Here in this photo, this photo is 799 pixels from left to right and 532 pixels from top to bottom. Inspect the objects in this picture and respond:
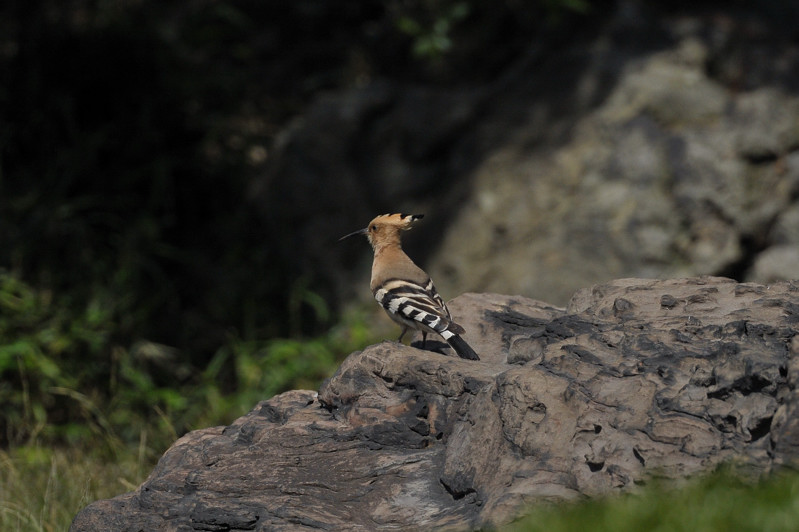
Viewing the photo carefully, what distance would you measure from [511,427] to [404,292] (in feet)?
5.88

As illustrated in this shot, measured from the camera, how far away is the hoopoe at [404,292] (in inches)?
170

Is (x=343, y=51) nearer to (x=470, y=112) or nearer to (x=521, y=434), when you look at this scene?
(x=470, y=112)

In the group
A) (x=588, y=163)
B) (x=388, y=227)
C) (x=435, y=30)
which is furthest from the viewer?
(x=435, y=30)

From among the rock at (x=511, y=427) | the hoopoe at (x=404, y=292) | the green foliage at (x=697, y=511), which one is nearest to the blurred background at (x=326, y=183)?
the hoopoe at (x=404, y=292)

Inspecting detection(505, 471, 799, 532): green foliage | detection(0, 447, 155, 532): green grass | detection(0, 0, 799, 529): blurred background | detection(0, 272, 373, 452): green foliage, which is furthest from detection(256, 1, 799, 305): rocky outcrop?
detection(505, 471, 799, 532): green foliage

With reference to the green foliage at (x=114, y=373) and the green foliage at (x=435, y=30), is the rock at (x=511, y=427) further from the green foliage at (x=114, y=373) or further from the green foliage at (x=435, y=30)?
the green foliage at (x=435, y=30)

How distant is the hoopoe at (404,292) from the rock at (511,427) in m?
0.29

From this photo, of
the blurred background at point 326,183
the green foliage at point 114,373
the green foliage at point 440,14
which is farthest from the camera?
the green foliage at point 440,14

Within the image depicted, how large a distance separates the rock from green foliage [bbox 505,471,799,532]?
0.19 metres

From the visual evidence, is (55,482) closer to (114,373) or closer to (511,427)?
(114,373)

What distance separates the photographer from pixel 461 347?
13.9 ft

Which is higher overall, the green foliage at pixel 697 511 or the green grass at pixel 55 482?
the green grass at pixel 55 482

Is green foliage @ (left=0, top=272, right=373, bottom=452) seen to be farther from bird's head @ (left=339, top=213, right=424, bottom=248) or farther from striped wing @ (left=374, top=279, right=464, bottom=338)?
striped wing @ (left=374, top=279, right=464, bottom=338)

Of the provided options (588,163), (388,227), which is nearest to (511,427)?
(388,227)
